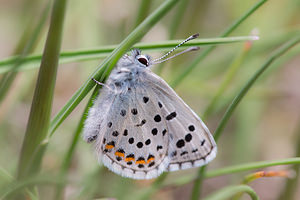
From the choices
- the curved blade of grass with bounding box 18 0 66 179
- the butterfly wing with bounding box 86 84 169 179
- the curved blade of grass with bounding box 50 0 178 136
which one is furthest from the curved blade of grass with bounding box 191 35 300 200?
the curved blade of grass with bounding box 18 0 66 179

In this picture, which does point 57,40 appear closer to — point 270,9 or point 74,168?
point 74,168

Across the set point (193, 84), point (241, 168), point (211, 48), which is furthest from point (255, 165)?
point (193, 84)

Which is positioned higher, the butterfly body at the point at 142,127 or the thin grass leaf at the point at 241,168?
the butterfly body at the point at 142,127

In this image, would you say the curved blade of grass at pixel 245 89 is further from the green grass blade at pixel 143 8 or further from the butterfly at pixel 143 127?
the green grass blade at pixel 143 8

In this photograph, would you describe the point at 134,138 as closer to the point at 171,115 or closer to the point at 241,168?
the point at 171,115

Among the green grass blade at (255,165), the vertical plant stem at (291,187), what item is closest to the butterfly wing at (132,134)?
the green grass blade at (255,165)

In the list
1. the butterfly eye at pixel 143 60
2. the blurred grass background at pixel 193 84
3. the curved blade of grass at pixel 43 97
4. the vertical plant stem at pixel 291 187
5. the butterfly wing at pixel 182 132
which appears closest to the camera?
the curved blade of grass at pixel 43 97

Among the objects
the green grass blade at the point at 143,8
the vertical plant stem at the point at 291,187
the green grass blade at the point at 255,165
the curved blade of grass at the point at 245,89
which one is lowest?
the green grass blade at the point at 255,165
